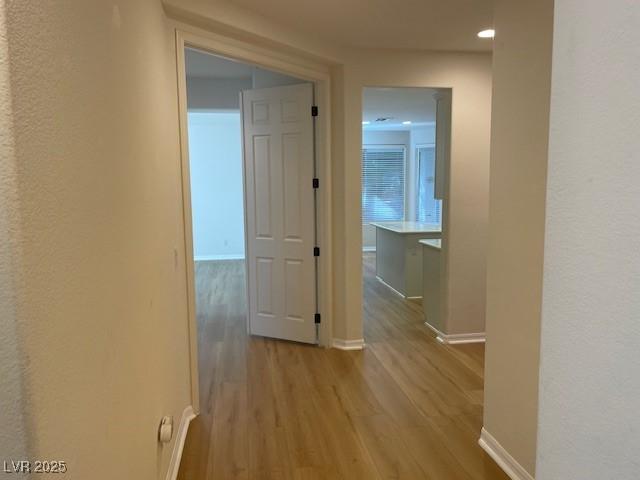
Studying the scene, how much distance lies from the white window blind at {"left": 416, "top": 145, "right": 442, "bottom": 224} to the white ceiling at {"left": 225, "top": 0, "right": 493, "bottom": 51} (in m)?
5.83

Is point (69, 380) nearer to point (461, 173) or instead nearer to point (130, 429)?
point (130, 429)

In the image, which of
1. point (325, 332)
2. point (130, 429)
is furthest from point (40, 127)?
point (325, 332)

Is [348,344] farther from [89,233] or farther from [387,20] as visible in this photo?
[89,233]

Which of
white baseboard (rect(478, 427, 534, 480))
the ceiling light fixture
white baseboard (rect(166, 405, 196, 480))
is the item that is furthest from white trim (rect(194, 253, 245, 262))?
white baseboard (rect(478, 427, 534, 480))

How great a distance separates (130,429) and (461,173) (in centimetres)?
341

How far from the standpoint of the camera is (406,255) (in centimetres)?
570

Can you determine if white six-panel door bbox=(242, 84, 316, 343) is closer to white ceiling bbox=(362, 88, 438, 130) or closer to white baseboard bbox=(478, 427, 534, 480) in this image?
white ceiling bbox=(362, 88, 438, 130)

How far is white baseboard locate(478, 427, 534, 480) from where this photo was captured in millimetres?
2207

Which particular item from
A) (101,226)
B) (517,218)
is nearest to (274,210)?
(517,218)

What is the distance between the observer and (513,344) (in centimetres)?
226

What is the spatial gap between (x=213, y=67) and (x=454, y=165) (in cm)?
262

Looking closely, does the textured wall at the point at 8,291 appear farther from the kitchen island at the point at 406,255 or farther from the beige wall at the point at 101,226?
the kitchen island at the point at 406,255

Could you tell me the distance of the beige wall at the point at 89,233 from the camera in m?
0.75

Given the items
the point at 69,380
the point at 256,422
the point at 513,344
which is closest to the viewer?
the point at 69,380
